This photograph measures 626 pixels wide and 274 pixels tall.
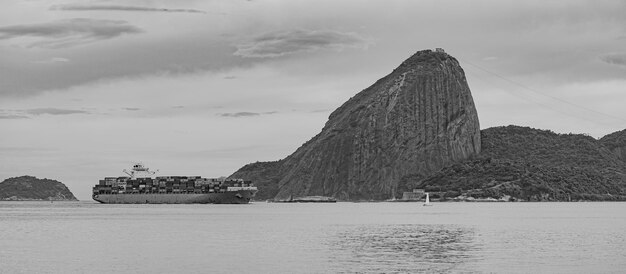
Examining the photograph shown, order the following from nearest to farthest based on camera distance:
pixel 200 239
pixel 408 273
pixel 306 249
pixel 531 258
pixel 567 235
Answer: pixel 408 273 → pixel 531 258 → pixel 306 249 → pixel 200 239 → pixel 567 235

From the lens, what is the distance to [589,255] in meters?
77.0

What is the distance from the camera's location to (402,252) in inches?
3105

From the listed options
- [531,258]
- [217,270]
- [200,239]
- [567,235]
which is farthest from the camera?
[567,235]

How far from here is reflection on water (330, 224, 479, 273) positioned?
65500 mm

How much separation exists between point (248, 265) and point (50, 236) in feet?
167

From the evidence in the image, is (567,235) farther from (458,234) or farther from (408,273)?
(408,273)

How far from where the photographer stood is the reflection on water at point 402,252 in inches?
2579

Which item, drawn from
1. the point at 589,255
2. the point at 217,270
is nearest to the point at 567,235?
the point at 589,255

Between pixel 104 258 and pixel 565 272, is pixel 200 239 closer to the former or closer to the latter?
pixel 104 258

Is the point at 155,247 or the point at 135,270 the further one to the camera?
the point at 155,247

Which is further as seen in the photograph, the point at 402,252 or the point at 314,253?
the point at 314,253

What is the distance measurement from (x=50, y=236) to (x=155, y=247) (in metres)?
28.3

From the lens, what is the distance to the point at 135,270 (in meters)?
65.1

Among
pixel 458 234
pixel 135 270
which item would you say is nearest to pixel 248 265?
pixel 135 270
